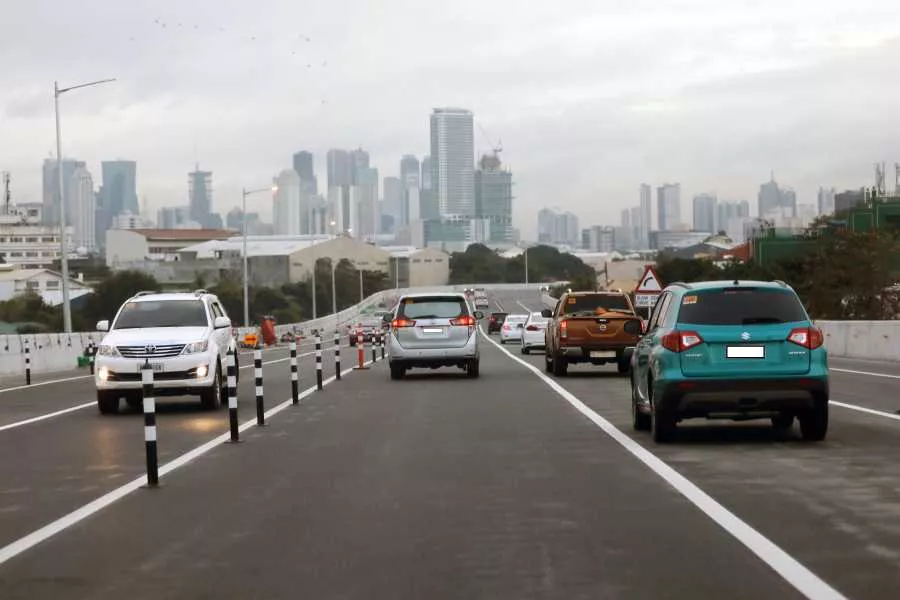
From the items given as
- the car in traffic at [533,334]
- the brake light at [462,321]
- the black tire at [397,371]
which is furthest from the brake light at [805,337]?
the car in traffic at [533,334]

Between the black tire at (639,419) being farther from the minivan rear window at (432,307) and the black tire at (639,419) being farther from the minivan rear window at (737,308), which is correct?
the minivan rear window at (432,307)

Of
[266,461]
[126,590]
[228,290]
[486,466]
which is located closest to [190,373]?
[266,461]

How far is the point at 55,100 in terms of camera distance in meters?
50.9

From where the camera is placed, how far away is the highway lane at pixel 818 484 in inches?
354

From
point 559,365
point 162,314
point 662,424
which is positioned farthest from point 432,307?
point 662,424

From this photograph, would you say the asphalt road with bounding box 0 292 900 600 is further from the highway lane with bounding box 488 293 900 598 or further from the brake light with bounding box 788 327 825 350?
the brake light with bounding box 788 327 825 350

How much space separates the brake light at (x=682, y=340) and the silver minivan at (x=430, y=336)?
16.4m

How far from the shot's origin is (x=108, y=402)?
23.0 metres

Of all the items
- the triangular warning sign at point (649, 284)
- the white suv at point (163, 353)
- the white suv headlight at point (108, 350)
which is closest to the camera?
the white suv at point (163, 353)

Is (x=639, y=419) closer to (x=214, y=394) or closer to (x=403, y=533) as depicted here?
(x=214, y=394)

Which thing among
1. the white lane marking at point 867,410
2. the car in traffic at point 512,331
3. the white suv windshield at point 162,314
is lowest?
the car in traffic at point 512,331

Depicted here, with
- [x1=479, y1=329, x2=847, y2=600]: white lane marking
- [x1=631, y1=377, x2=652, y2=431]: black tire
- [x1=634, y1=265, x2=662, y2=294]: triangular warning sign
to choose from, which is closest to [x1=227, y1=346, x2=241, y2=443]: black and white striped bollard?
[x1=479, y1=329, x2=847, y2=600]: white lane marking

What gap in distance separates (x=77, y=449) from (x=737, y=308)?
7.41 metres

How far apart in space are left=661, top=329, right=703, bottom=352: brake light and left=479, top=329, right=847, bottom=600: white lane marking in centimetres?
109
